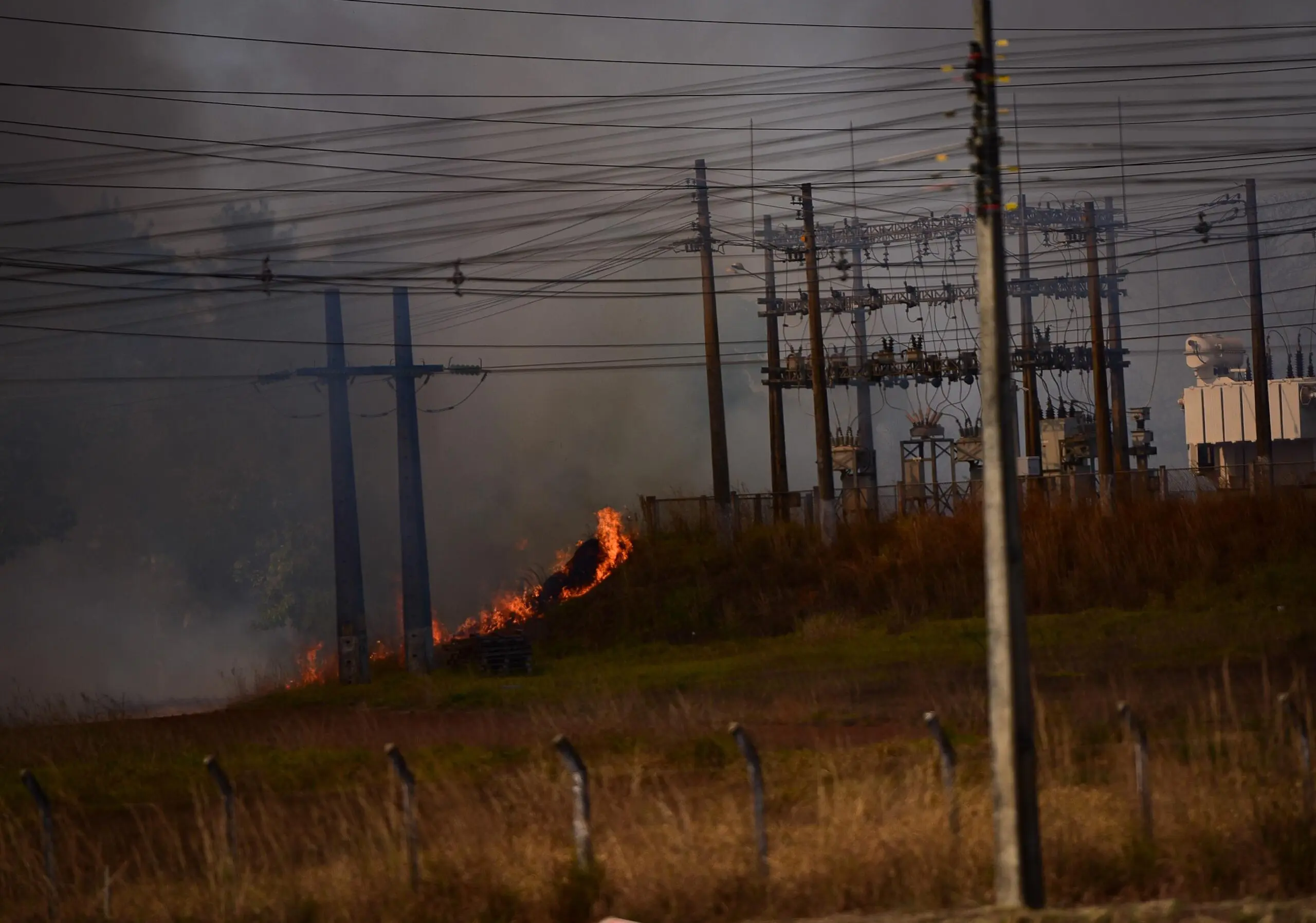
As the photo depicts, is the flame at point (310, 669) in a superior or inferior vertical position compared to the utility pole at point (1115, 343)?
inferior

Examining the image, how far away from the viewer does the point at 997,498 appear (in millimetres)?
9867

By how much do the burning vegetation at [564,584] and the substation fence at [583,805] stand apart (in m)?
31.4

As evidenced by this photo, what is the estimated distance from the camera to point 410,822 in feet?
37.8

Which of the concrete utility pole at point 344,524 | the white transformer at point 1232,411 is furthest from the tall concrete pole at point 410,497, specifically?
the white transformer at point 1232,411

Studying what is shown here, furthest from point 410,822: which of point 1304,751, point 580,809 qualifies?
point 1304,751

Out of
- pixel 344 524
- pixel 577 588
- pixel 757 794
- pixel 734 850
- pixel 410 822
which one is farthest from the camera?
pixel 577 588

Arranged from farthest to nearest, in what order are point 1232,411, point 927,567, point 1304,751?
point 1232,411 < point 927,567 < point 1304,751

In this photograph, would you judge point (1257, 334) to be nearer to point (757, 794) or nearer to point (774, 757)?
point (774, 757)

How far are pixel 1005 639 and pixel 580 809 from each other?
143 inches

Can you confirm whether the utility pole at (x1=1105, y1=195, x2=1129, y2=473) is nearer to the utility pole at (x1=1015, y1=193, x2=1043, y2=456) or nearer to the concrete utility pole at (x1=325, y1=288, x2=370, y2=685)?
the utility pole at (x1=1015, y1=193, x2=1043, y2=456)

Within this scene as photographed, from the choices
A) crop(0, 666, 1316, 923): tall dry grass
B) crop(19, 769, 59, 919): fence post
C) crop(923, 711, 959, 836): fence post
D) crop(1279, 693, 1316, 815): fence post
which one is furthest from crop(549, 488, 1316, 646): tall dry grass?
crop(19, 769, 59, 919): fence post

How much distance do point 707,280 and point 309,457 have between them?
32.3 meters

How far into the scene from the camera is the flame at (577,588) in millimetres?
45531

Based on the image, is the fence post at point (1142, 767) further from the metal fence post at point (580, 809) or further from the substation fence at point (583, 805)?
the metal fence post at point (580, 809)
